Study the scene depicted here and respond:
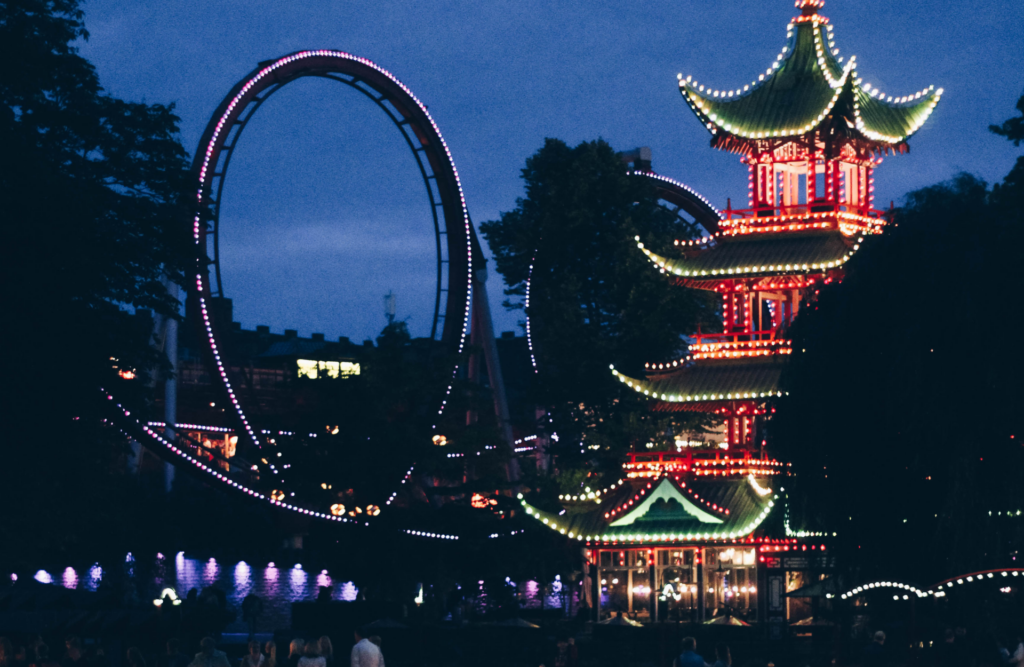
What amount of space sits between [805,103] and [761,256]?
474 cm

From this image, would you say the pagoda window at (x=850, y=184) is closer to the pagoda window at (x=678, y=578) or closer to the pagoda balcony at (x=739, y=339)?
the pagoda balcony at (x=739, y=339)

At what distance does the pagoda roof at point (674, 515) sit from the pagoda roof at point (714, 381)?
7.86 ft

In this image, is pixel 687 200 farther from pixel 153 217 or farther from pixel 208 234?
pixel 153 217

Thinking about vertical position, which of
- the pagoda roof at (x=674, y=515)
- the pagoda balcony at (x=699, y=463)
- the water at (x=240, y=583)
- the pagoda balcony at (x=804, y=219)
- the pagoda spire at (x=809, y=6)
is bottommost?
the water at (x=240, y=583)

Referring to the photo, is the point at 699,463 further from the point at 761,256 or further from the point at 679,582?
the point at 761,256

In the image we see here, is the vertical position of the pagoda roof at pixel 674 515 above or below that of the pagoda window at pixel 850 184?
below

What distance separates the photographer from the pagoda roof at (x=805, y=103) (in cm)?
4506

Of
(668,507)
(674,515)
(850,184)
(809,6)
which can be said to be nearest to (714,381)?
(668,507)

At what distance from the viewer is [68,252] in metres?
26.1

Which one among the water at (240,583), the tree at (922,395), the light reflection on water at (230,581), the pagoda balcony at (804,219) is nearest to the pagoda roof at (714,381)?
the pagoda balcony at (804,219)

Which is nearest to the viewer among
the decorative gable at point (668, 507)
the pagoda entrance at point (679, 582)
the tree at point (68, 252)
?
the tree at point (68, 252)

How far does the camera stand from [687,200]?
59781mm

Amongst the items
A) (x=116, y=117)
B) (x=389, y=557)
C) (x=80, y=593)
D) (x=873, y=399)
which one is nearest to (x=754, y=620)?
(x=389, y=557)

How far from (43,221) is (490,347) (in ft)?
90.5
